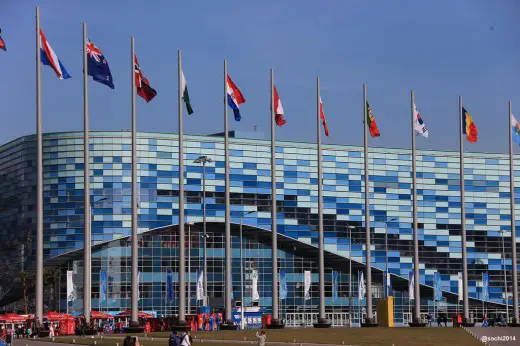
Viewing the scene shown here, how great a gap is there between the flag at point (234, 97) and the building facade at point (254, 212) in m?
71.5

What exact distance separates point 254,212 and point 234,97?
76.9 metres

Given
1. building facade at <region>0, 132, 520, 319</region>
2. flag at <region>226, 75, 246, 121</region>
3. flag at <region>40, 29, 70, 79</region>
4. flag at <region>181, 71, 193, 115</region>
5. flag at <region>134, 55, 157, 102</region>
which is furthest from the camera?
building facade at <region>0, 132, 520, 319</region>

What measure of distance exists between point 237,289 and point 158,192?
18569 millimetres

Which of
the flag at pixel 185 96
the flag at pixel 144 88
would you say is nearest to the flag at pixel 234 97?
the flag at pixel 185 96

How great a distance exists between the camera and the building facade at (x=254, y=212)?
151875mm

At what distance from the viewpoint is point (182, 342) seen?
52.7 meters

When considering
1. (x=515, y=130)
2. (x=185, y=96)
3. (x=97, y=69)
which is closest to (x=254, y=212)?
(x=515, y=130)

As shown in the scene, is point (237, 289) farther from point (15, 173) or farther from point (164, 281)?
point (15, 173)

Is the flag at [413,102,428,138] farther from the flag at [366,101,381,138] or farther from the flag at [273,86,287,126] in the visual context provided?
the flag at [273,86,287,126]

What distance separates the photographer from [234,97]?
82250 millimetres

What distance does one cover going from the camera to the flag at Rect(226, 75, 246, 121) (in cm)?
8188

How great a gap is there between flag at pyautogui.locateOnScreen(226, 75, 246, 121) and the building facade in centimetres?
7152

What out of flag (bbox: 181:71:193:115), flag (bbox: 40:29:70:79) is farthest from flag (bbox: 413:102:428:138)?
flag (bbox: 40:29:70:79)

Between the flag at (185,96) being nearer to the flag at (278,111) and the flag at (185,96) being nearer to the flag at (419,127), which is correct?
the flag at (278,111)
